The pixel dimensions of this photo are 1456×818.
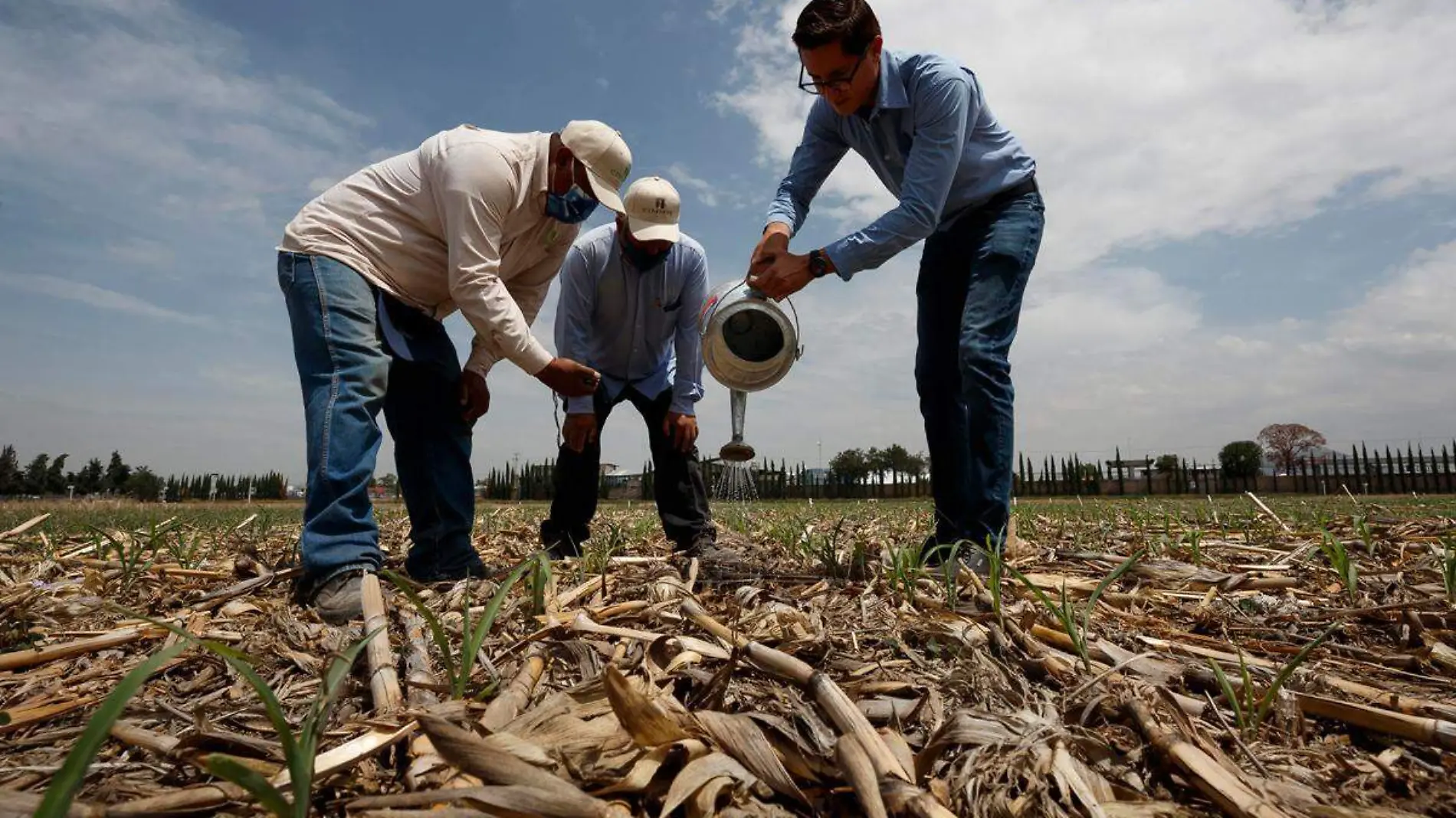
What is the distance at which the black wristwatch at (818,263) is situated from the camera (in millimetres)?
2910

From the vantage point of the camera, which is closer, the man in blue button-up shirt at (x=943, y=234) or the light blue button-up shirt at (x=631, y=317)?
the man in blue button-up shirt at (x=943, y=234)

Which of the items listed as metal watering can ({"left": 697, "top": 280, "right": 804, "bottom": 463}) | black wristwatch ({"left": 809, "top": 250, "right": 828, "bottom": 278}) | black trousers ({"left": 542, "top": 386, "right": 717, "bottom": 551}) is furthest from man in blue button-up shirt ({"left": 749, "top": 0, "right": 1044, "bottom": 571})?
black trousers ({"left": 542, "top": 386, "right": 717, "bottom": 551})

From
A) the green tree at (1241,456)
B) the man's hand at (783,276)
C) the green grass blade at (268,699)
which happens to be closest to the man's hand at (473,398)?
the man's hand at (783,276)

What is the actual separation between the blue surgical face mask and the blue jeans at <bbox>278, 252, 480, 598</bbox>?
A: 2.13 ft

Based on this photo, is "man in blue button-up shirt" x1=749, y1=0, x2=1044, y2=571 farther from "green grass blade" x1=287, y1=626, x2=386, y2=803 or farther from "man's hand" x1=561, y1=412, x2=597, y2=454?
"green grass blade" x1=287, y1=626, x2=386, y2=803

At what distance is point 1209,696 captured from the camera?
1.31 metres

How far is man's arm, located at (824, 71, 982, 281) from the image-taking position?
2.67 m

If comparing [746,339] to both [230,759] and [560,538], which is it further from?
[230,759]

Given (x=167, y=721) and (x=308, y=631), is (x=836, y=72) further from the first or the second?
(x=167, y=721)

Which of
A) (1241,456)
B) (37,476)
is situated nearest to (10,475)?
(37,476)

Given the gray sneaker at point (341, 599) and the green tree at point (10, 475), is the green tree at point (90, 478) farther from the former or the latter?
the gray sneaker at point (341, 599)

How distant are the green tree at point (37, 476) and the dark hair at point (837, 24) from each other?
278 feet

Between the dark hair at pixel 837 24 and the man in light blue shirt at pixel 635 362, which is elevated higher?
the dark hair at pixel 837 24

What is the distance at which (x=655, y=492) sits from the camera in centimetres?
346
